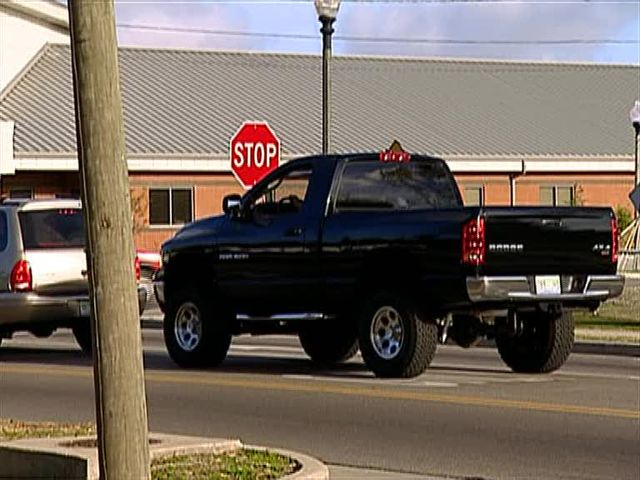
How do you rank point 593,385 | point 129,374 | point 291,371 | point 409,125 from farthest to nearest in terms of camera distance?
point 409,125 → point 291,371 → point 593,385 → point 129,374

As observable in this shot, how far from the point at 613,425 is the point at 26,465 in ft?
18.3

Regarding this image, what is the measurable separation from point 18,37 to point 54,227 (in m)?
28.6

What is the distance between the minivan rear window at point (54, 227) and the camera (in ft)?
64.2

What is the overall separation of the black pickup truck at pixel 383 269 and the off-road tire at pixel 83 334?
1463 millimetres

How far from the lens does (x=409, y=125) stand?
158 feet

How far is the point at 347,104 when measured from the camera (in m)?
49.0

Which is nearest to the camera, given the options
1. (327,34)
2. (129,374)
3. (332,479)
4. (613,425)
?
(129,374)

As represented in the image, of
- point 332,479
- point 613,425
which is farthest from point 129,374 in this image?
point 613,425

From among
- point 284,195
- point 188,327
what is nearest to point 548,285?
point 284,195

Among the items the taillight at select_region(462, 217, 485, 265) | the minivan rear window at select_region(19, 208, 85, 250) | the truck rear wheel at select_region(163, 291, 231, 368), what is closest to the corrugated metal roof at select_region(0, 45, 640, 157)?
the minivan rear window at select_region(19, 208, 85, 250)

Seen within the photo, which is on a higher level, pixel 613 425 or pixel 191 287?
pixel 191 287

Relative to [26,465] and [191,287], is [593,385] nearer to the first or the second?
[191,287]

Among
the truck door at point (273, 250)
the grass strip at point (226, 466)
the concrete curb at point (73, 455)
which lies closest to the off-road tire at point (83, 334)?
the truck door at point (273, 250)

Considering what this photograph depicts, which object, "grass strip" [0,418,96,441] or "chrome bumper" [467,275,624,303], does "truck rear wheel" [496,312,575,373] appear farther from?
"grass strip" [0,418,96,441]
